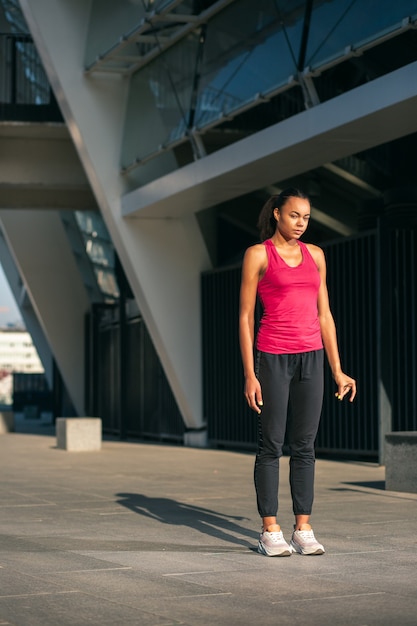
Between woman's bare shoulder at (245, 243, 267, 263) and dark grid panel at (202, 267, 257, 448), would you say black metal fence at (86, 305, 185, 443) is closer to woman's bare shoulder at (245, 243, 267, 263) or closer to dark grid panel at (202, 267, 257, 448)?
dark grid panel at (202, 267, 257, 448)

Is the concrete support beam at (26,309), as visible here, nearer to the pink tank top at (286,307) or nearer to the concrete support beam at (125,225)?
the concrete support beam at (125,225)

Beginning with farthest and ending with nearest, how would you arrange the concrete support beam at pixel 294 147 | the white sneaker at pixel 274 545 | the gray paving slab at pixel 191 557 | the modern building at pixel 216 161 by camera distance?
the modern building at pixel 216 161, the concrete support beam at pixel 294 147, the white sneaker at pixel 274 545, the gray paving slab at pixel 191 557

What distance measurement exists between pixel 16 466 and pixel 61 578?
10.5 meters

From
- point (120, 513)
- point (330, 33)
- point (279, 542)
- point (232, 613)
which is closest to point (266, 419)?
point (279, 542)

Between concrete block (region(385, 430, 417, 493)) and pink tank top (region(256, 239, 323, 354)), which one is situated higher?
pink tank top (region(256, 239, 323, 354))

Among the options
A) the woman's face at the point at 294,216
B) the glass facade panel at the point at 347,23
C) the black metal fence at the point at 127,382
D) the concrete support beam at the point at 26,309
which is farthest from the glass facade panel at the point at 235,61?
the concrete support beam at the point at 26,309

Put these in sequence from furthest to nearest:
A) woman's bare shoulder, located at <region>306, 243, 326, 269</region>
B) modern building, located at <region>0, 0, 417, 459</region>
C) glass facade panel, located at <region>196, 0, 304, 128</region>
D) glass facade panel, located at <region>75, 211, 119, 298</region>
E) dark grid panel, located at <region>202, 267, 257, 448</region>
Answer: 1. glass facade panel, located at <region>75, 211, 119, 298</region>
2. dark grid panel, located at <region>202, 267, 257, 448</region>
3. glass facade panel, located at <region>196, 0, 304, 128</region>
4. modern building, located at <region>0, 0, 417, 459</region>
5. woman's bare shoulder, located at <region>306, 243, 326, 269</region>

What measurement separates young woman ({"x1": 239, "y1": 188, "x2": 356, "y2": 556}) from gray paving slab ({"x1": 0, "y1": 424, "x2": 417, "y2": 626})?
38 centimetres

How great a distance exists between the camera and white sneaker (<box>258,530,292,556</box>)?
7.02 m

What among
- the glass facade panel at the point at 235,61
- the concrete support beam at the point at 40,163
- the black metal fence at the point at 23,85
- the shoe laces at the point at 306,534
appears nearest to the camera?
the shoe laces at the point at 306,534

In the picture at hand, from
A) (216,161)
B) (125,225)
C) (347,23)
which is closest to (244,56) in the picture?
(216,161)

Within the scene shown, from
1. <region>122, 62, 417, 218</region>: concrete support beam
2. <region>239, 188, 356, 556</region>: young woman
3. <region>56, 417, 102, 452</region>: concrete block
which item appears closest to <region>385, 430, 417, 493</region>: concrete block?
<region>122, 62, 417, 218</region>: concrete support beam

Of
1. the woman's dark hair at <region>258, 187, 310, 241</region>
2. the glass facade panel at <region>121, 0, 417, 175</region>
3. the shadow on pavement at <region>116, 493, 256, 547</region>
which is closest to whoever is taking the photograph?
the woman's dark hair at <region>258, 187, 310, 241</region>

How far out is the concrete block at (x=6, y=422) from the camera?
97.6 feet
